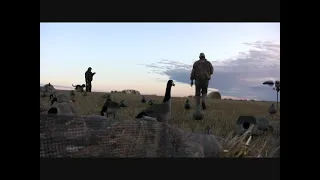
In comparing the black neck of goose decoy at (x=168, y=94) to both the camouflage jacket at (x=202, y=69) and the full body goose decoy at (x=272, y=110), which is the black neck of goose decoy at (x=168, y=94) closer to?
the camouflage jacket at (x=202, y=69)

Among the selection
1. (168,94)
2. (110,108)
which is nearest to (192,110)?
(168,94)

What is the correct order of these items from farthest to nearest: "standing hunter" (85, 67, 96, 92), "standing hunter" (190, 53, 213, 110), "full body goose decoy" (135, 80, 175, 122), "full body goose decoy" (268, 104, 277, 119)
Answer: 1. "full body goose decoy" (268, 104, 277, 119)
2. "standing hunter" (190, 53, 213, 110)
3. "standing hunter" (85, 67, 96, 92)
4. "full body goose decoy" (135, 80, 175, 122)

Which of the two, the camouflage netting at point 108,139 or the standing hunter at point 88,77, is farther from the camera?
the standing hunter at point 88,77

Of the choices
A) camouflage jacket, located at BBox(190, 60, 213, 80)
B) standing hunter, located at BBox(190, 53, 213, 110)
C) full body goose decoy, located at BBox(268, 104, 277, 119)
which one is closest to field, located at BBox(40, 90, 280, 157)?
full body goose decoy, located at BBox(268, 104, 277, 119)

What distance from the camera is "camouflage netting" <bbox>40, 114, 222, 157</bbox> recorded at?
5.28m

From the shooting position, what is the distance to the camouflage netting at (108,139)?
208 inches

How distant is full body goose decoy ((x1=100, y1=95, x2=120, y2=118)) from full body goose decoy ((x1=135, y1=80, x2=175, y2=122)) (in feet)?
4.00

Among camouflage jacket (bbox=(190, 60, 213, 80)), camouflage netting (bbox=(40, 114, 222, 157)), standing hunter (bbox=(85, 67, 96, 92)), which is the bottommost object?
camouflage netting (bbox=(40, 114, 222, 157))

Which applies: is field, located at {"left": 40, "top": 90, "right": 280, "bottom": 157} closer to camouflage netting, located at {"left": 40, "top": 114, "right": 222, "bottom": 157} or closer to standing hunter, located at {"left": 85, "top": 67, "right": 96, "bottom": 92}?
standing hunter, located at {"left": 85, "top": 67, "right": 96, "bottom": 92}

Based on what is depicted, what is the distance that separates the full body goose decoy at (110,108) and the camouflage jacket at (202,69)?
1.71 meters

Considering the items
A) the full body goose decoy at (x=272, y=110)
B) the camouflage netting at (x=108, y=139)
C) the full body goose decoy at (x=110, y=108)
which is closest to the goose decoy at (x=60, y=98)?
the full body goose decoy at (x=110, y=108)
